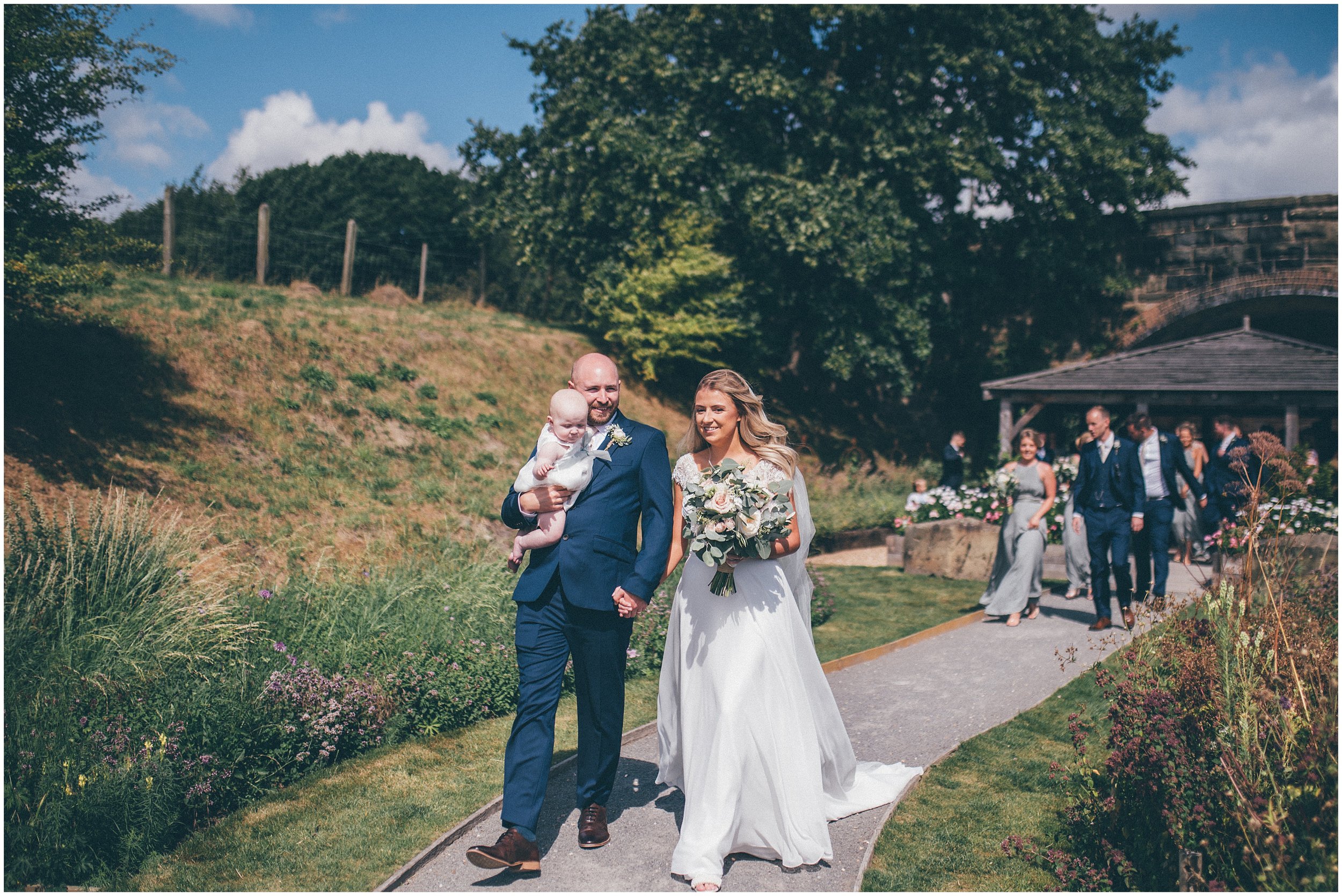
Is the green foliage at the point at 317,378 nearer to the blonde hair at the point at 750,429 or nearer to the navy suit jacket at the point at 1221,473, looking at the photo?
the blonde hair at the point at 750,429

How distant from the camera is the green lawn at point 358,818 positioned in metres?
4.01

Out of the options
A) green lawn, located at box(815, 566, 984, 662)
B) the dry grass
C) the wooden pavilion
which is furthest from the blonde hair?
the wooden pavilion

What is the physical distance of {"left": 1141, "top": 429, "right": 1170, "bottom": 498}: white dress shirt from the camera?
9.71 metres

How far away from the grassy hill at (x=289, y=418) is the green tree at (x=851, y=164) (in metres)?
3.85

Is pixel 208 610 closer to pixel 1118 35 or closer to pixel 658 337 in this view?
pixel 658 337

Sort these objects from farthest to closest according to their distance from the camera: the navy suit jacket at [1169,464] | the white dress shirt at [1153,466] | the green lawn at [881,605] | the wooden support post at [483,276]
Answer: the wooden support post at [483,276], the white dress shirt at [1153,466], the navy suit jacket at [1169,464], the green lawn at [881,605]

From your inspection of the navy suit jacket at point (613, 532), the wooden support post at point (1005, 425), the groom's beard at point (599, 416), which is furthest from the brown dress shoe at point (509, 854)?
the wooden support post at point (1005, 425)

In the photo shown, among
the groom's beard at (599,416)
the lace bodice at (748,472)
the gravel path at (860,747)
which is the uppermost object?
the groom's beard at (599,416)

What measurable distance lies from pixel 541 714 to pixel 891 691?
3.67 meters

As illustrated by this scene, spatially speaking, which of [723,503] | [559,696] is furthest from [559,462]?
[559,696]

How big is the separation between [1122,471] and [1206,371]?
10.4m

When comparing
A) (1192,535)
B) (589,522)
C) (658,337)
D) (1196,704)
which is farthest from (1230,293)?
(589,522)

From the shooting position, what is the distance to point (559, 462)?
13.1 feet

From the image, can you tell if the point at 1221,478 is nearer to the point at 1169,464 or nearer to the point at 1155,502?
the point at 1155,502
